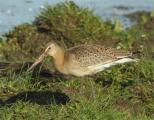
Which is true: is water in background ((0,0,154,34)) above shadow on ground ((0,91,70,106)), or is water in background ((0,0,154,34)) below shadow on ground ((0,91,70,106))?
above

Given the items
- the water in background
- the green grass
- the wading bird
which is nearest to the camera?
the green grass

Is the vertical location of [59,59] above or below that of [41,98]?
above

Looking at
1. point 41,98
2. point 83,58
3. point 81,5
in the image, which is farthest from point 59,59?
point 81,5

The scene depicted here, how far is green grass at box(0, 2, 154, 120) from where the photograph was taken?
28.7 ft

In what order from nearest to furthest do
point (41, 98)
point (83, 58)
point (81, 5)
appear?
point (41, 98) < point (83, 58) < point (81, 5)

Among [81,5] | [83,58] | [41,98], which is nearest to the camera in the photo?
[41,98]

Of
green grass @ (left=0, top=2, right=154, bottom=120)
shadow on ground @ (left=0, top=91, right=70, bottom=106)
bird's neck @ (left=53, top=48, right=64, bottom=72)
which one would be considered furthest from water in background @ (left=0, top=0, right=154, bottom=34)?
shadow on ground @ (left=0, top=91, right=70, bottom=106)

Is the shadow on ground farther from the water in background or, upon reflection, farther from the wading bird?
the water in background

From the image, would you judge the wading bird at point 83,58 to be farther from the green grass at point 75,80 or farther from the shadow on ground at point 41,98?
the shadow on ground at point 41,98

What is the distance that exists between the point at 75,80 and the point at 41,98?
641 mm

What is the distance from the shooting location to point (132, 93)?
9.62 metres

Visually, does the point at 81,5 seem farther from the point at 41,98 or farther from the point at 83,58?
the point at 41,98

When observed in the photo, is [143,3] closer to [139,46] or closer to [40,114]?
[139,46]

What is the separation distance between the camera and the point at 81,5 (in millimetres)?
14375
